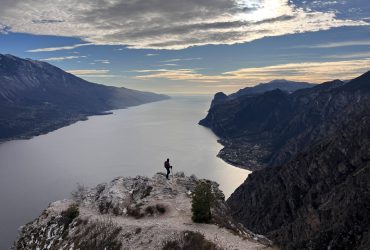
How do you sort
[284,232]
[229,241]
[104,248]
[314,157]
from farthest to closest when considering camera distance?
1. [314,157]
2. [284,232]
3. [104,248]
4. [229,241]

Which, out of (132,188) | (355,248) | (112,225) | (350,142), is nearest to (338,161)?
(350,142)

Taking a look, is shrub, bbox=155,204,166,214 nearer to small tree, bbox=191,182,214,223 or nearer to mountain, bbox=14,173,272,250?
mountain, bbox=14,173,272,250

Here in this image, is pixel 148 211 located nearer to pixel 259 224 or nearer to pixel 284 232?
pixel 284 232

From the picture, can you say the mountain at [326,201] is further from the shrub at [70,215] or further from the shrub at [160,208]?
the shrub at [70,215]

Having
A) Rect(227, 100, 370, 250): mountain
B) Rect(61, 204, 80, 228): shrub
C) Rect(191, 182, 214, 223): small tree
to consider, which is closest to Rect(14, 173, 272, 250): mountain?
Rect(61, 204, 80, 228): shrub

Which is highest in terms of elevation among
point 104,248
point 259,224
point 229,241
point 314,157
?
point 229,241

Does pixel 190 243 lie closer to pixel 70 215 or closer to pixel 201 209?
pixel 201 209

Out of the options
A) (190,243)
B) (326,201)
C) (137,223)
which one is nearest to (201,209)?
(190,243)
